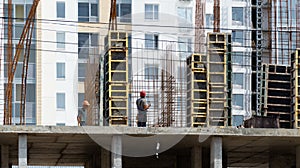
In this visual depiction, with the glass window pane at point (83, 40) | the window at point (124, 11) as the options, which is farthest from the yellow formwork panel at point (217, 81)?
the glass window pane at point (83, 40)

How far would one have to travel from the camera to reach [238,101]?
239 ft

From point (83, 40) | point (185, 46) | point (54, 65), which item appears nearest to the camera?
point (185, 46)

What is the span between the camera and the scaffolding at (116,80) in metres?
32.6

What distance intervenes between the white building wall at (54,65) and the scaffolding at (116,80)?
36822 millimetres

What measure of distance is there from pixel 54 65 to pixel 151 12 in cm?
740

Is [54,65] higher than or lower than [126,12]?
lower

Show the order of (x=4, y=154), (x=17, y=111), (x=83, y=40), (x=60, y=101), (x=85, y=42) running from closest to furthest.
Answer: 1. (x=4, y=154)
2. (x=17, y=111)
3. (x=85, y=42)
4. (x=83, y=40)
5. (x=60, y=101)

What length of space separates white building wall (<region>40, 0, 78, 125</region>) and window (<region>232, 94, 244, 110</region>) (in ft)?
35.5

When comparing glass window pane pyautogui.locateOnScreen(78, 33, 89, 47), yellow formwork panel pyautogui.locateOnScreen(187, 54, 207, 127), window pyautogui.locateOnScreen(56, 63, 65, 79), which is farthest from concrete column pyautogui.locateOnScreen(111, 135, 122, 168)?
window pyautogui.locateOnScreen(56, 63, 65, 79)

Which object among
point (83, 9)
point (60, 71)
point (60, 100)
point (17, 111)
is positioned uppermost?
point (83, 9)

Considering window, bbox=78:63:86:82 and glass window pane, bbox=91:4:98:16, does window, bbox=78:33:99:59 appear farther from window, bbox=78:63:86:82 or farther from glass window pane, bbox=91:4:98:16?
glass window pane, bbox=91:4:98:16

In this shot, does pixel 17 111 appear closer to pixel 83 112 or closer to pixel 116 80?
pixel 83 112

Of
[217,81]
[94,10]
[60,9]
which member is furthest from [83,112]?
[60,9]

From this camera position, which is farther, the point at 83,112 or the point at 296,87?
the point at 83,112
